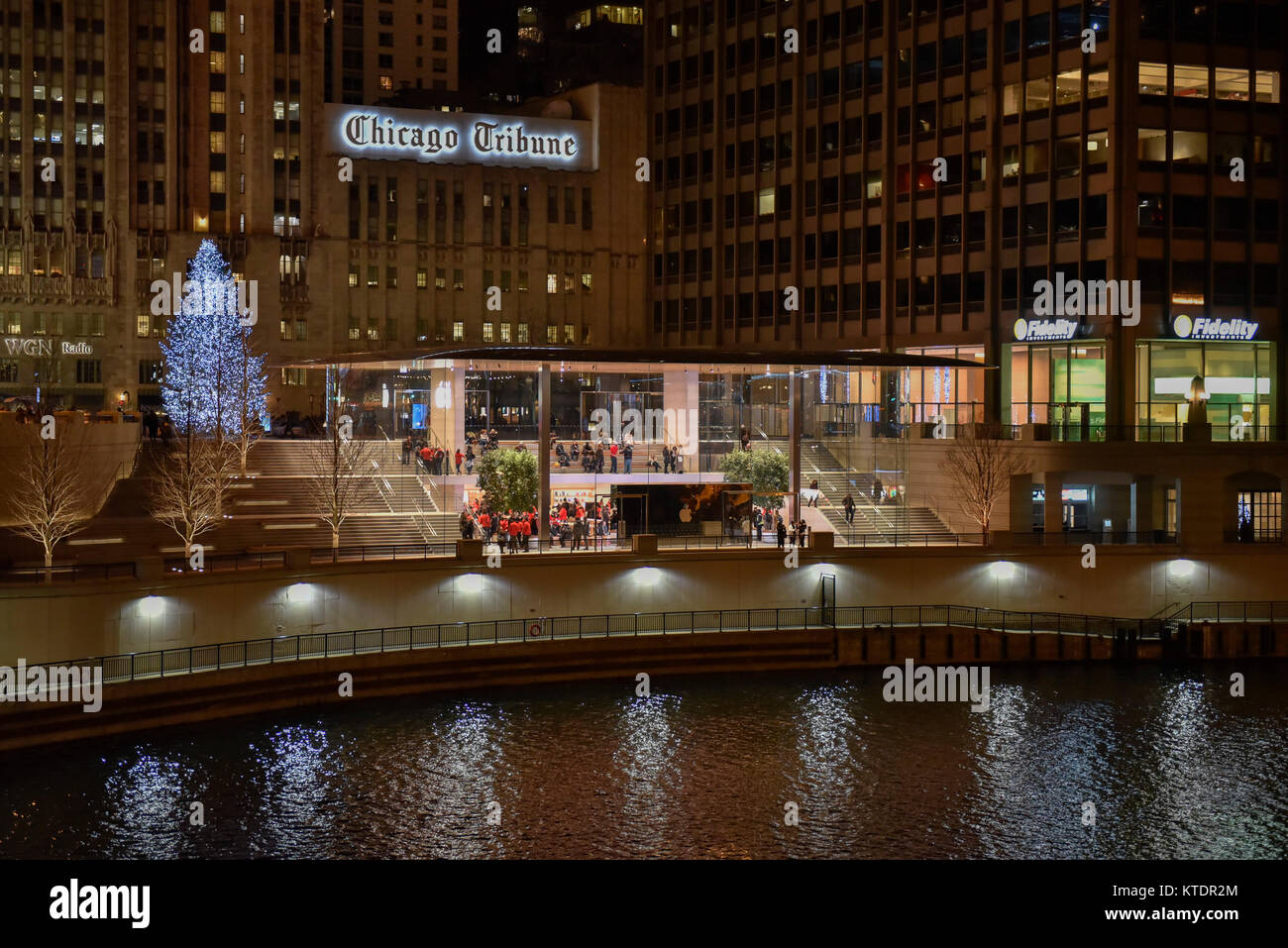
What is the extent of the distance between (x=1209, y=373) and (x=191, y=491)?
44.6 m

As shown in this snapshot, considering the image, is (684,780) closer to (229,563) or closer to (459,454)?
(229,563)

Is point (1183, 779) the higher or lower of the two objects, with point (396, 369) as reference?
lower

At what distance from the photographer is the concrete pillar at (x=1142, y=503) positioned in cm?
5962

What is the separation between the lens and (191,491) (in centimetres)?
4338

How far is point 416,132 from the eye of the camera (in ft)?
308

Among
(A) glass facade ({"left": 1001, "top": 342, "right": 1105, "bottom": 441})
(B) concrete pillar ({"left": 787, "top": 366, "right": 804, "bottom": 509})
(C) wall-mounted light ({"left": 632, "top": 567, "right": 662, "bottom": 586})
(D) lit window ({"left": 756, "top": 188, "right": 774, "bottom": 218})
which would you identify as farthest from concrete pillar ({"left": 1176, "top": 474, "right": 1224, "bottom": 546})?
(D) lit window ({"left": 756, "top": 188, "right": 774, "bottom": 218})

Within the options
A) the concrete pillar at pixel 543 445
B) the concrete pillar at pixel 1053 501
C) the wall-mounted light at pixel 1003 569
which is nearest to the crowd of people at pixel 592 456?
the concrete pillar at pixel 543 445

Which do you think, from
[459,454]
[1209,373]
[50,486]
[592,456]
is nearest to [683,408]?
[592,456]

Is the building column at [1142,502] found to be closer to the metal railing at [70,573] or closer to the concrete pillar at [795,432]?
the concrete pillar at [795,432]

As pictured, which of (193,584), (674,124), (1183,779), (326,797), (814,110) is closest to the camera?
(326,797)

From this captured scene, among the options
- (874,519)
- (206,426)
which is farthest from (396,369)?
(874,519)

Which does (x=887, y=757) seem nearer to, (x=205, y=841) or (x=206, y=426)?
(x=205, y=841)

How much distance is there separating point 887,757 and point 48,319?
2962 inches
